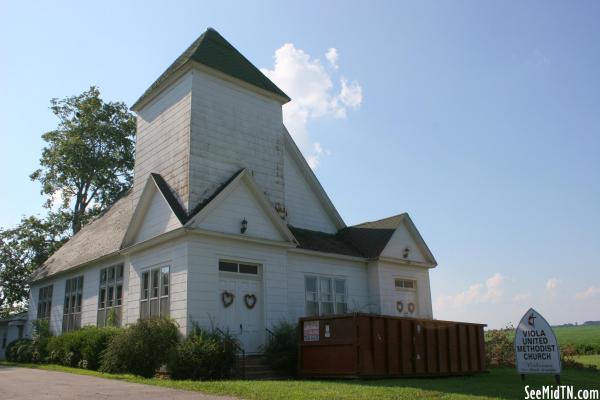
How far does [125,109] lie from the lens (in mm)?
42094

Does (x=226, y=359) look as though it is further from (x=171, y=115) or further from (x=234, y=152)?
(x=171, y=115)

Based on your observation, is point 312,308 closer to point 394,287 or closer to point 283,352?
point 283,352

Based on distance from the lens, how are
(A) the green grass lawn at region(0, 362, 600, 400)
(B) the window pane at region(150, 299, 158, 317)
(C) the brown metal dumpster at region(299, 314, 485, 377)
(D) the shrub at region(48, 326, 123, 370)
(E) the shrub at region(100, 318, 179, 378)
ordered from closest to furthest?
(A) the green grass lawn at region(0, 362, 600, 400) < (C) the brown metal dumpster at region(299, 314, 485, 377) < (E) the shrub at region(100, 318, 179, 378) < (B) the window pane at region(150, 299, 158, 317) < (D) the shrub at region(48, 326, 123, 370)

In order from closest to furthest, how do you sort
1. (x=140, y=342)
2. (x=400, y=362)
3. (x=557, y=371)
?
1. (x=557, y=371)
2. (x=400, y=362)
3. (x=140, y=342)

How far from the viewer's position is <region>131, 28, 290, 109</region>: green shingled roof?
64.6ft

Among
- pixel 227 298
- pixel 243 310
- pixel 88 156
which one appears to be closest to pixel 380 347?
pixel 243 310

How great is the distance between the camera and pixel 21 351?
24.9m

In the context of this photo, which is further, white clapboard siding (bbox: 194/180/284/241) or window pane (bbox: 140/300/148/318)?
window pane (bbox: 140/300/148/318)

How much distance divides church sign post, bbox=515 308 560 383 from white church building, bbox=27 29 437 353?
26.1 ft

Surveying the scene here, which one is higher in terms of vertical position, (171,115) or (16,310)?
(171,115)

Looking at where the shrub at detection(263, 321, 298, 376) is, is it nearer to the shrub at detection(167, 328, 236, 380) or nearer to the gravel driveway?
the shrub at detection(167, 328, 236, 380)

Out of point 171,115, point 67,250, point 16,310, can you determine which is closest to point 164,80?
point 171,115

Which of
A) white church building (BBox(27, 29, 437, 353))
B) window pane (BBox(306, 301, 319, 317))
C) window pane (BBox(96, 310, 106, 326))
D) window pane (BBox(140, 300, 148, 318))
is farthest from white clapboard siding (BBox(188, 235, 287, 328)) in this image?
window pane (BBox(96, 310, 106, 326))

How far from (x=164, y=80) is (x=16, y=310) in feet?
106
